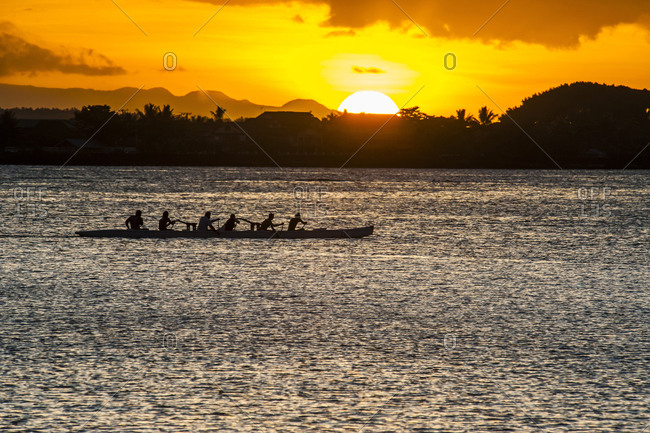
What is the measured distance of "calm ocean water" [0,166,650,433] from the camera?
1549 cm

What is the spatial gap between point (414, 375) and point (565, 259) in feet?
89.9

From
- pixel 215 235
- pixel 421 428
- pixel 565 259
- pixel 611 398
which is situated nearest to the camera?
pixel 421 428

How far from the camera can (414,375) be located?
1808cm

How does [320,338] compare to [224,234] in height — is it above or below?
below

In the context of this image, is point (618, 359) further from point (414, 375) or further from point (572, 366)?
point (414, 375)

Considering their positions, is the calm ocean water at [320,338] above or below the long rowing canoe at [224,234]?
below

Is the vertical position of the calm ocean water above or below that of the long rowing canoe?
below

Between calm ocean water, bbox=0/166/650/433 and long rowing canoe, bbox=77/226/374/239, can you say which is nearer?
calm ocean water, bbox=0/166/650/433

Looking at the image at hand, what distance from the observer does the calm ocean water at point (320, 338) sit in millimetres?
15492

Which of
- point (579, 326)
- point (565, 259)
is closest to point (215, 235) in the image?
point (565, 259)

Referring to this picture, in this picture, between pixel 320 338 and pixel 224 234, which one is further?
pixel 224 234

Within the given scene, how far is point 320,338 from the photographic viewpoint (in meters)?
21.7

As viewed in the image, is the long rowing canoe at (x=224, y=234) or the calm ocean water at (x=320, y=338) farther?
the long rowing canoe at (x=224, y=234)

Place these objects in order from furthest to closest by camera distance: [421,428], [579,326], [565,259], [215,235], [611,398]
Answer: [215,235], [565,259], [579,326], [611,398], [421,428]
